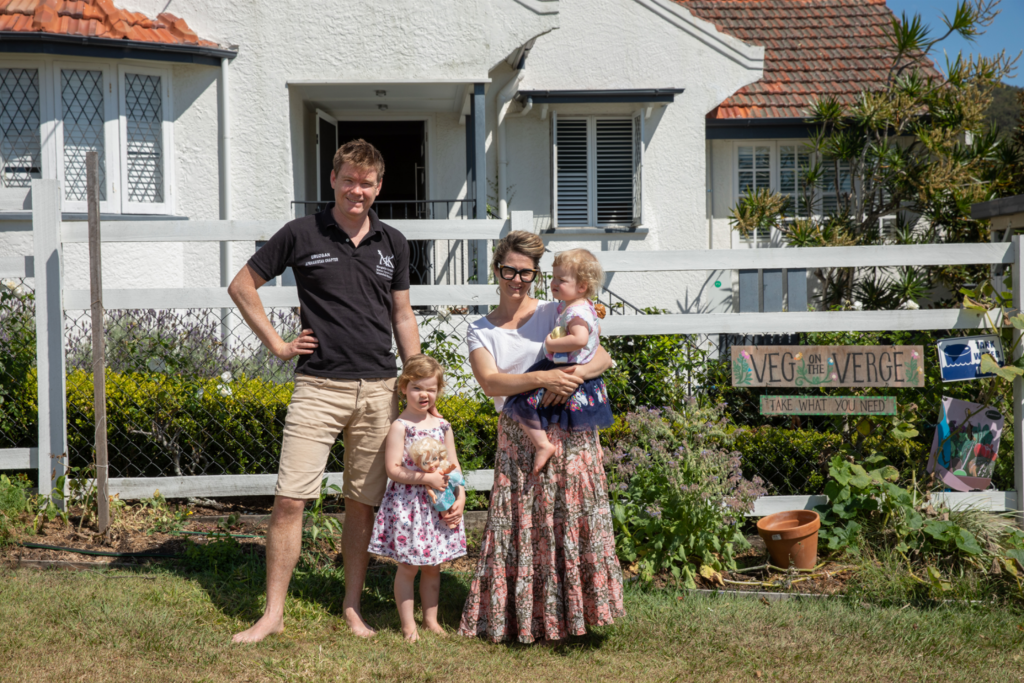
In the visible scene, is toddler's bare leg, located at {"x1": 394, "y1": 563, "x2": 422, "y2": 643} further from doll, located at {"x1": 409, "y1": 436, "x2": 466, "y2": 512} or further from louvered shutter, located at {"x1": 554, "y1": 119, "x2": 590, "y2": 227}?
louvered shutter, located at {"x1": 554, "y1": 119, "x2": 590, "y2": 227}

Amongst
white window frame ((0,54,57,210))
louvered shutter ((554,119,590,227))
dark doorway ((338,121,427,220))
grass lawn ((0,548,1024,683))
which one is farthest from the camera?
dark doorway ((338,121,427,220))

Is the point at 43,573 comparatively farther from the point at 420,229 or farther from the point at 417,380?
the point at 420,229

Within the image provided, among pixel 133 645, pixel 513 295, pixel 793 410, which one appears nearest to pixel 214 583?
pixel 133 645

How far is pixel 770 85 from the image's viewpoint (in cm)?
1104

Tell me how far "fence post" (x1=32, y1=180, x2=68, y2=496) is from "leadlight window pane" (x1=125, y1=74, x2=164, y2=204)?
4.51 m

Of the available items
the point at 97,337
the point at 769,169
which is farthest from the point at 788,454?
the point at 769,169

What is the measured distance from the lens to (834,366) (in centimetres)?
456

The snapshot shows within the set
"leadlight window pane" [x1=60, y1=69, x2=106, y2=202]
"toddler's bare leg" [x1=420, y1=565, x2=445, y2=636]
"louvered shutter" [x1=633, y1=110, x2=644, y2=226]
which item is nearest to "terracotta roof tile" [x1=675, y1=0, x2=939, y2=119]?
"louvered shutter" [x1=633, y1=110, x2=644, y2=226]

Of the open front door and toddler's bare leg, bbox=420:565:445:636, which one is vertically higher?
the open front door

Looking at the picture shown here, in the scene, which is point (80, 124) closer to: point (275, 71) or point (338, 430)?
point (275, 71)

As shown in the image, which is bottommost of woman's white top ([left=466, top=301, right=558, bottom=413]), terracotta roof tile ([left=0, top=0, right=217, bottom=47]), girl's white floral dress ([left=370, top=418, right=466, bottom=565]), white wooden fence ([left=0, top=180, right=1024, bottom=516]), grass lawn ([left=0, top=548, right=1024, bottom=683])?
grass lawn ([left=0, top=548, right=1024, bottom=683])

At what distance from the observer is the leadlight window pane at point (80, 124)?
8.59 m

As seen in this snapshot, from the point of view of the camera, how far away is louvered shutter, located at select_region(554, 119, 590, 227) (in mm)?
10578

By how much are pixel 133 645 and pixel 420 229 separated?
248cm
